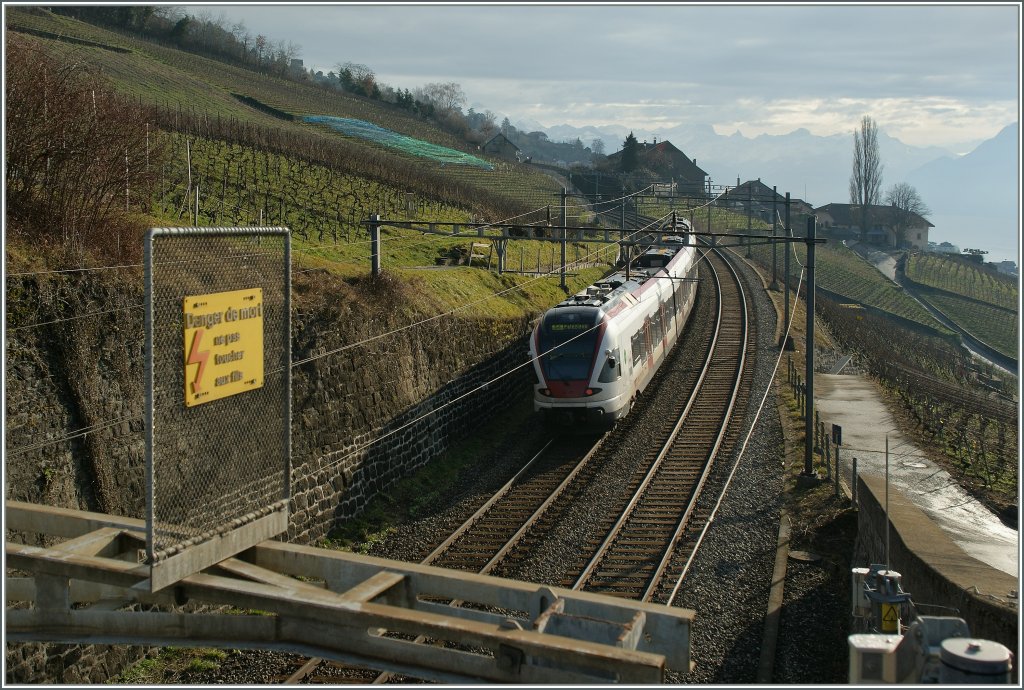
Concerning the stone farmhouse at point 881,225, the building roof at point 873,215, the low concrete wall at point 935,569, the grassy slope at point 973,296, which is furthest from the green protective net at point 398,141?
the building roof at point 873,215

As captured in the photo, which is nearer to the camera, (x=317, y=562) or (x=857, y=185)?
(x=317, y=562)

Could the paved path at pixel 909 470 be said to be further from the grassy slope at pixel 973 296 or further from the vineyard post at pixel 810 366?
the grassy slope at pixel 973 296

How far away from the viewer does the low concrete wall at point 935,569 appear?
8938 millimetres

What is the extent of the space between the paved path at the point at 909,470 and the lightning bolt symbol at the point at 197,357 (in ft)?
25.5

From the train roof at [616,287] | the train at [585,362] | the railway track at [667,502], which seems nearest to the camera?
the railway track at [667,502]

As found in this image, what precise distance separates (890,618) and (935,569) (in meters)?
1.85

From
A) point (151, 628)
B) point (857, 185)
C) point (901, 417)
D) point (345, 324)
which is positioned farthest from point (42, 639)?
point (857, 185)

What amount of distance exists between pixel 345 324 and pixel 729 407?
35.6 feet

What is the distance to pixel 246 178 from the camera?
109 feet

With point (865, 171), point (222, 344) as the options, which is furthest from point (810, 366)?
point (865, 171)

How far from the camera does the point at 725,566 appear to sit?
14242mm

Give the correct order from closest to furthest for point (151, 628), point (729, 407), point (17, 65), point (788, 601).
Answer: point (151, 628)
point (788, 601)
point (17, 65)
point (729, 407)

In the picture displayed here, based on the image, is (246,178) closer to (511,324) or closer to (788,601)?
(511,324)

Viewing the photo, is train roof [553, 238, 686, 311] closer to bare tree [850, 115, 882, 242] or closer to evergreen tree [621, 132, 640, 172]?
evergreen tree [621, 132, 640, 172]
